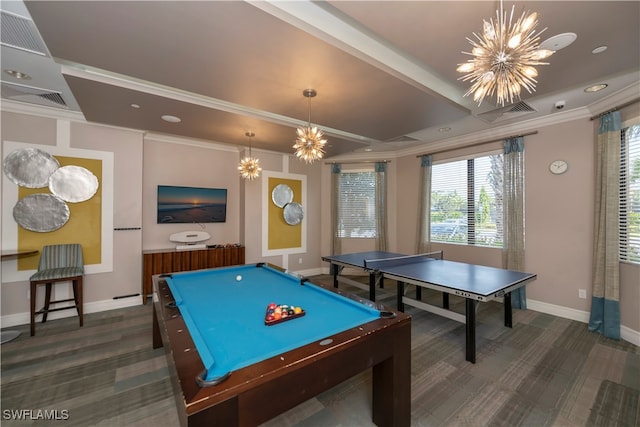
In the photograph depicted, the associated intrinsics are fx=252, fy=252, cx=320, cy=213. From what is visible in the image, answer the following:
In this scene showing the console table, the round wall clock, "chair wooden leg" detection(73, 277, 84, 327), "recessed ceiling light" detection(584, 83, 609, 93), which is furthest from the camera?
the console table

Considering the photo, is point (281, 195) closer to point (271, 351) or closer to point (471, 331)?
point (471, 331)

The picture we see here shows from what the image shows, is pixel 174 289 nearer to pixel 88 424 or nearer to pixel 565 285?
pixel 88 424

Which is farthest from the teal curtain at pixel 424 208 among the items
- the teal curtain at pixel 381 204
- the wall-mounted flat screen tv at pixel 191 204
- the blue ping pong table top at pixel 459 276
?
the wall-mounted flat screen tv at pixel 191 204

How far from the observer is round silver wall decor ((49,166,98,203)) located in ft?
11.7

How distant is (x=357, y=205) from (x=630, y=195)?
4.23 meters

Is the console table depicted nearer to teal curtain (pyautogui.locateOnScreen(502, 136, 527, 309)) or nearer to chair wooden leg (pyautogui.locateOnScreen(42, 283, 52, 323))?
chair wooden leg (pyautogui.locateOnScreen(42, 283, 52, 323))

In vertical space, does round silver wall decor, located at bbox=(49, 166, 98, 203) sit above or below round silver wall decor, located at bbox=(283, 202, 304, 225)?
above

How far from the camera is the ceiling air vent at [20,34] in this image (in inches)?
75.9

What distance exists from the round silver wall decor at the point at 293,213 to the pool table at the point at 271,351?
11.3ft

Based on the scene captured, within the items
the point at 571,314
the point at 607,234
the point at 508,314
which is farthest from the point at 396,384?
the point at 571,314

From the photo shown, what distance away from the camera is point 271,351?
1.26 meters

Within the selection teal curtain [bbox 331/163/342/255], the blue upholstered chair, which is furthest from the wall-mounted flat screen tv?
teal curtain [bbox 331/163/342/255]

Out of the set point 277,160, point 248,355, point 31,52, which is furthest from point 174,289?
point 277,160

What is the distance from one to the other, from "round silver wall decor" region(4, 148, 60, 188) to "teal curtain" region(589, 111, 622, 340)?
727cm
